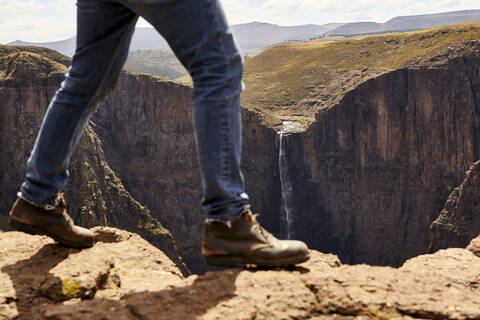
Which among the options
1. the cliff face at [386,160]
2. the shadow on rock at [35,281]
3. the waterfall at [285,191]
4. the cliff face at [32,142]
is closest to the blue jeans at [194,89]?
the shadow on rock at [35,281]

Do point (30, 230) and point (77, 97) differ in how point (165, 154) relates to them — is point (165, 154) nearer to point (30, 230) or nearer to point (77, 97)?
point (30, 230)

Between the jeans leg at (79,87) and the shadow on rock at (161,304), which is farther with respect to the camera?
the jeans leg at (79,87)

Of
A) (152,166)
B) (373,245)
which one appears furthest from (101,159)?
(373,245)

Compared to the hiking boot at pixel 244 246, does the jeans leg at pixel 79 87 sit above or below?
above

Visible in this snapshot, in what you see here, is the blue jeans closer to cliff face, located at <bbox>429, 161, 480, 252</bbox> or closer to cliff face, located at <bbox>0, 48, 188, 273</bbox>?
cliff face, located at <bbox>0, 48, 188, 273</bbox>

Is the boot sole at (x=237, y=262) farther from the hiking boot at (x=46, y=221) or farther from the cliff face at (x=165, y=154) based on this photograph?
the cliff face at (x=165, y=154)

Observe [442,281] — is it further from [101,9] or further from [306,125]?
[306,125]

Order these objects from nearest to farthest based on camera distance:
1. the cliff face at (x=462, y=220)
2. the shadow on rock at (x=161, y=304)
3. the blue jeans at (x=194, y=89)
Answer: the shadow on rock at (x=161, y=304)
the blue jeans at (x=194, y=89)
the cliff face at (x=462, y=220)
